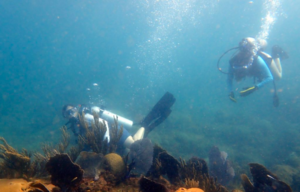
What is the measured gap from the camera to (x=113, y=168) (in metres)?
3.41

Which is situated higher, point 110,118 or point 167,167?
point 110,118

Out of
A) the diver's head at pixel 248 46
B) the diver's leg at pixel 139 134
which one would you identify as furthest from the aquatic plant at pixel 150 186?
the diver's head at pixel 248 46

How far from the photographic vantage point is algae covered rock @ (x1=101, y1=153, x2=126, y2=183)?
10.6 ft

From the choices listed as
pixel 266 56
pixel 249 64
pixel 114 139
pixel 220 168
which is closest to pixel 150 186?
pixel 114 139

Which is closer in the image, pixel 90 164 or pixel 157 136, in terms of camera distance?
pixel 90 164

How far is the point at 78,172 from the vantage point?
2.53 meters

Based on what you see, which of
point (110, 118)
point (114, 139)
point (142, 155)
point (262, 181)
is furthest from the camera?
point (110, 118)

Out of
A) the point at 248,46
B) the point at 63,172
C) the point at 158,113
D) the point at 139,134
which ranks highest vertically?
the point at 248,46

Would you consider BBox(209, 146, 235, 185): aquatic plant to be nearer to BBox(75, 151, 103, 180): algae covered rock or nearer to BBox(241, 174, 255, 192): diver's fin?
BBox(241, 174, 255, 192): diver's fin

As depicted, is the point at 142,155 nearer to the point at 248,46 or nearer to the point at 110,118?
the point at 110,118

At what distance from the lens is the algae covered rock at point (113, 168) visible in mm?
3225

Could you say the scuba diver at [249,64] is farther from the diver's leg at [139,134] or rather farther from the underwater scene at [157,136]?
the diver's leg at [139,134]

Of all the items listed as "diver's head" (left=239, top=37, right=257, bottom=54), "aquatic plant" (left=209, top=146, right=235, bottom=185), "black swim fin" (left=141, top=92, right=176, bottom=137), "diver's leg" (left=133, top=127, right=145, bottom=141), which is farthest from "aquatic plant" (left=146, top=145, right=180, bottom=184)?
"diver's head" (left=239, top=37, right=257, bottom=54)

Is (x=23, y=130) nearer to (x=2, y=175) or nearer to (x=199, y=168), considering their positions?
(x=2, y=175)
